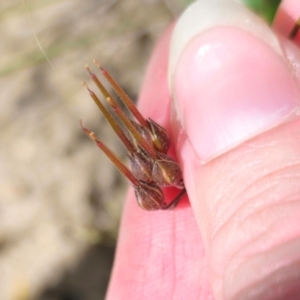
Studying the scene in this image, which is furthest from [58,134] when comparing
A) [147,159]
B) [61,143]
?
[147,159]

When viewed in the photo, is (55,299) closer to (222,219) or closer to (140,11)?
(222,219)

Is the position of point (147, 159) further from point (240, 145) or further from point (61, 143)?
point (61, 143)

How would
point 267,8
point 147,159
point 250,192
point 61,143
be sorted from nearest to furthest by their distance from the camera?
point 250,192
point 147,159
point 267,8
point 61,143

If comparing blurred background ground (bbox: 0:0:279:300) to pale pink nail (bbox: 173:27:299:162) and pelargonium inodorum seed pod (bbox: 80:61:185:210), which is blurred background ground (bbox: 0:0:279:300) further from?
pale pink nail (bbox: 173:27:299:162)

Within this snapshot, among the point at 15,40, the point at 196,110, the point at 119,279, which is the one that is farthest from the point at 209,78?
the point at 15,40

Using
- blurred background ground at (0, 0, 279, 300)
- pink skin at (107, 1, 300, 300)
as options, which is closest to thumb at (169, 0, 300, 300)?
pink skin at (107, 1, 300, 300)
